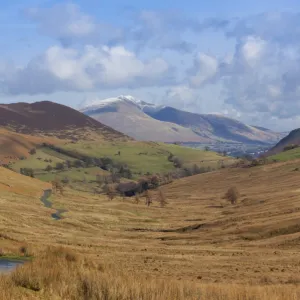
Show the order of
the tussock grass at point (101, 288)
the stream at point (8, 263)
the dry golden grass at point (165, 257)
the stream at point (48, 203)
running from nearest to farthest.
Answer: the tussock grass at point (101, 288) → the dry golden grass at point (165, 257) → the stream at point (8, 263) → the stream at point (48, 203)

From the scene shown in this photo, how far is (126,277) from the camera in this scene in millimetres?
20172

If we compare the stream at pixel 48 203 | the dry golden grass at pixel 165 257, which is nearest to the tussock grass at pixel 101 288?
the dry golden grass at pixel 165 257

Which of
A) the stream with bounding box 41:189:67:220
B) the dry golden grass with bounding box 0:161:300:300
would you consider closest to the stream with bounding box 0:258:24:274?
the dry golden grass with bounding box 0:161:300:300

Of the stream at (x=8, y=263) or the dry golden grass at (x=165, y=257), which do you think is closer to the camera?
the dry golden grass at (x=165, y=257)

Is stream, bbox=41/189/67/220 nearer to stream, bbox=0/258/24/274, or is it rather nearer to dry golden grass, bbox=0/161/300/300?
dry golden grass, bbox=0/161/300/300

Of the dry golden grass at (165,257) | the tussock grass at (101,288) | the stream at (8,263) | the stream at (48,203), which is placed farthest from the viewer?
the stream at (48,203)

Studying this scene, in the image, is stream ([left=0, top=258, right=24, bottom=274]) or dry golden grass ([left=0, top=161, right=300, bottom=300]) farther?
stream ([left=0, top=258, right=24, bottom=274])

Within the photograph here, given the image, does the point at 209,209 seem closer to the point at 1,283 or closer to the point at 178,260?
the point at 178,260

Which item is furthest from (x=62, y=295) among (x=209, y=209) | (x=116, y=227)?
(x=209, y=209)

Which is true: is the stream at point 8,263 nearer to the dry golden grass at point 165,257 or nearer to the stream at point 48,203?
the dry golden grass at point 165,257

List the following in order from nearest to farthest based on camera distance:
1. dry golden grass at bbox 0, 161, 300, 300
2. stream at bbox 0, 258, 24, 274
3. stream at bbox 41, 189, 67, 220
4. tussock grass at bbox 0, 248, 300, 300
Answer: tussock grass at bbox 0, 248, 300, 300 → dry golden grass at bbox 0, 161, 300, 300 → stream at bbox 0, 258, 24, 274 → stream at bbox 41, 189, 67, 220

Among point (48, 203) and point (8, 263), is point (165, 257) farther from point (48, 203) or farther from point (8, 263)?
point (48, 203)

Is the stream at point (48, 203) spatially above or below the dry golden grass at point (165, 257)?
below

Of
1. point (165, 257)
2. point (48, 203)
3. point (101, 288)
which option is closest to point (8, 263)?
point (165, 257)
